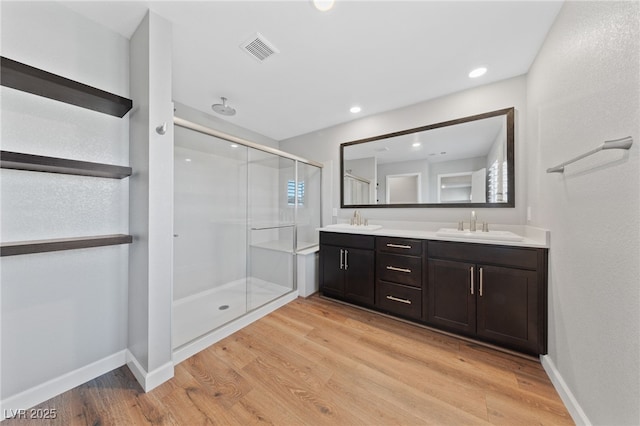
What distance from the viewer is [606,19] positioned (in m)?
0.99

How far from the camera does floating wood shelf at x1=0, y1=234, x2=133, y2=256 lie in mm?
1104

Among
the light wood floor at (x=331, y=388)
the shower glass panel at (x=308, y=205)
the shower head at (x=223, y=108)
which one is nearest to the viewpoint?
the light wood floor at (x=331, y=388)

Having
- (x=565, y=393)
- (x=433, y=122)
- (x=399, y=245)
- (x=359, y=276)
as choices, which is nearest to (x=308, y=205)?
(x=359, y=276)

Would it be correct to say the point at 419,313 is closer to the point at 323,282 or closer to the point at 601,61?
the point at 323,282

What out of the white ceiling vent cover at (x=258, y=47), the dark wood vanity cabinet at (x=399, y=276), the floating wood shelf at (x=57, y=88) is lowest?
the dark wood vanity cabinet at (x=399, y=276)

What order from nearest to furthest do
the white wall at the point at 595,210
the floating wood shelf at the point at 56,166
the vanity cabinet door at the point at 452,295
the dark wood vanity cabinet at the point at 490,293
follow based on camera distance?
the white wall at the point at 595,210 → the floating wood shelf at the point at 56,166 → the dark wood vanity cabinet at the point at 490,293 → the vanity cabinet door at the point at 452,295

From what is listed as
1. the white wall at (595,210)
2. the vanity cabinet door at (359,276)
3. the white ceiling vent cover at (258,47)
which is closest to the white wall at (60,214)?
the white ceiling vent cover at (258,47)

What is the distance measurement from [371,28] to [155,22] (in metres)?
1.45

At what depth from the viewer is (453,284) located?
1.92 meters

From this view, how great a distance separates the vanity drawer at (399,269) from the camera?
210cm

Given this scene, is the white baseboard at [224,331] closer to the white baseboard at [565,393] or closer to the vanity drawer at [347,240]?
the vanity drawer at [347,240]

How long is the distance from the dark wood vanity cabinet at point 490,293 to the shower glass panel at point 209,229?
1.98 m

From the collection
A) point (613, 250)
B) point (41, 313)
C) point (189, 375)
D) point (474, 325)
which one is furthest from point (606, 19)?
point (41, 313)

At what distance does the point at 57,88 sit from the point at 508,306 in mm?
3334
